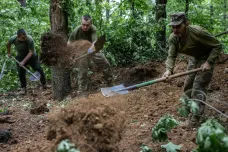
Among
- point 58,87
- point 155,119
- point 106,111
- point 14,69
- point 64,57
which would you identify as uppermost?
point 106,111

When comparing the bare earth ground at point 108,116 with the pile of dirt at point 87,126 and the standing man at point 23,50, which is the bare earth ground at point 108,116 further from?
the standing man at point 23,50

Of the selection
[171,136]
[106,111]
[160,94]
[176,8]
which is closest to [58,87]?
[160,94]

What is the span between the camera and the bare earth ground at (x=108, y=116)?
3375 millimetres

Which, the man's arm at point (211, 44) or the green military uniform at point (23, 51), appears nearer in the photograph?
the man's arm at point (211, 44)

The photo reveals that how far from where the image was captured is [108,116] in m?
3.49

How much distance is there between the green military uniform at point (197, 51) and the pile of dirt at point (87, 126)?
1927 mm

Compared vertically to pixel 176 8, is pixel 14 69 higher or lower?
lower

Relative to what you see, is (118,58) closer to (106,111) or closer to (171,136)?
(171,136)

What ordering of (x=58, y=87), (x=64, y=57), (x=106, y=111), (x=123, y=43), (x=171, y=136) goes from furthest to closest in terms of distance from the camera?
(x=123, y=43) < (x=58, y=87) < (x=64, y=57) < (x=171, y=136) < (x=106, y=111)

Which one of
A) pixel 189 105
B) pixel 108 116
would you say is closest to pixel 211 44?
pixel 189 105

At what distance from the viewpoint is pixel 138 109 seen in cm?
649

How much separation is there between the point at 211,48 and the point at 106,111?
251 cm

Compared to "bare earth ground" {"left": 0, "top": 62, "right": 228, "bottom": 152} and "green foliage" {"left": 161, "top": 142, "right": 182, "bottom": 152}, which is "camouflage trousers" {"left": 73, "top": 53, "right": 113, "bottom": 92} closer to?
"bare earth ground" {"left": 0, "top": 62, "right": 228, "bottom": 152}

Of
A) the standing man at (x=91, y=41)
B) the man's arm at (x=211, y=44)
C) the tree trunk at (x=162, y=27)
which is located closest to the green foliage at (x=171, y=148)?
the man's arm at (x=211, y=44)
